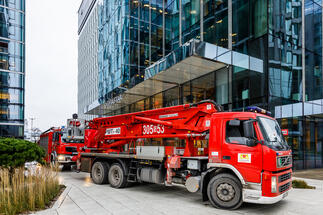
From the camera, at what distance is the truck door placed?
6.32 metres

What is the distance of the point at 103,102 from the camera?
28969 millimetres

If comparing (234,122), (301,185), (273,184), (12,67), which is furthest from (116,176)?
(12,67)

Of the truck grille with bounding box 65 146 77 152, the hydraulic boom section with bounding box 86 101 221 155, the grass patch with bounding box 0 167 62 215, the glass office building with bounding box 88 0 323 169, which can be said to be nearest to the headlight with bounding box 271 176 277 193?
the hydraulic boom section with bounding box 86 101 221 155

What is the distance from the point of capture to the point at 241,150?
658 cm

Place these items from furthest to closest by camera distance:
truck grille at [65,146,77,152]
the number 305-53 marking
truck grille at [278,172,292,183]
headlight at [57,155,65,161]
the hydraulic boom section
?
truck grille at [65,146,77,152]
headlight at [57,155,65,161]
the number 305-53 marking
the hydraulic boom section
truck grille at [278,172,292,183]

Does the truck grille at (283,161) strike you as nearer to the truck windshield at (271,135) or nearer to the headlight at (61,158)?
the truck windshield at (271,135)

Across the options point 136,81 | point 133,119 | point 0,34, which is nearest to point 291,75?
point 136,81

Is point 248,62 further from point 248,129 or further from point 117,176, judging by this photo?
point 117,176

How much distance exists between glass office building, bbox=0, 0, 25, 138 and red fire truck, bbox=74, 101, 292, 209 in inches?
1228

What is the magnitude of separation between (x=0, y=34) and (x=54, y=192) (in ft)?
119

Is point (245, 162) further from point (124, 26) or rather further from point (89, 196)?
point (124, 26)

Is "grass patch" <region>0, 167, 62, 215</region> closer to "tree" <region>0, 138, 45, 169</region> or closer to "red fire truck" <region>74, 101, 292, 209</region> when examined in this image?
"tree" <region>0, 138, 45, 169</region>

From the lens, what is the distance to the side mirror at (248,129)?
6.55m

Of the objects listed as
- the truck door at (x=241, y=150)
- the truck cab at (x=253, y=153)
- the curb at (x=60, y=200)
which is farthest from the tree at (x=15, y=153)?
the truck door at (x=241, y=150)
